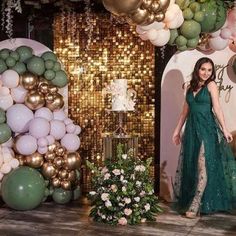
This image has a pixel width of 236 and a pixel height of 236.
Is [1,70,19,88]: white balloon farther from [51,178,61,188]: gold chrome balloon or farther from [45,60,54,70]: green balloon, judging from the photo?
[51,178,61,188]: gold chrome balloon

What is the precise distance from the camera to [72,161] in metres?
6.62

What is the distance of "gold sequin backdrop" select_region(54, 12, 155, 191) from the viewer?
7.17 meters

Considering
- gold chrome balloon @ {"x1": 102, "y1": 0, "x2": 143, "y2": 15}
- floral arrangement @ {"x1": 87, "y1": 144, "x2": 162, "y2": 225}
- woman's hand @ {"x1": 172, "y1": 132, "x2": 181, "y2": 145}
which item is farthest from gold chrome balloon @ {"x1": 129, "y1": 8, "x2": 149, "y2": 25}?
woman's hand @ {"x1": 172, "y1": 132, "x2": 181, "y2": 145}

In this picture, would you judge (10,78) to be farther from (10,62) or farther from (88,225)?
(88,225)

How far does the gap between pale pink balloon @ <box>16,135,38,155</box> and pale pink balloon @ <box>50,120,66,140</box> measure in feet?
0.87

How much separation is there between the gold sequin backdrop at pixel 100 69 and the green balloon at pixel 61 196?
2.09ft

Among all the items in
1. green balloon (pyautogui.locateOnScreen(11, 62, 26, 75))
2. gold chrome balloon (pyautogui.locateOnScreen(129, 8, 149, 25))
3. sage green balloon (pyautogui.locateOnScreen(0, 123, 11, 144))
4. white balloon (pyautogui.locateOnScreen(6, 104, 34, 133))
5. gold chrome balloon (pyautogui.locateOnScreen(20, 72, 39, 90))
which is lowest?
sage green balloon (pyautogui.locateOnScreen(0, 123, 11, 144))

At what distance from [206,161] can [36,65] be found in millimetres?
2184

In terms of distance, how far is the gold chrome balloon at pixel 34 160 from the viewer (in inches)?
252

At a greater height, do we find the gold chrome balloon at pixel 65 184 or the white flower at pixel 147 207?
the gold chrome balloon at pixel 65 184

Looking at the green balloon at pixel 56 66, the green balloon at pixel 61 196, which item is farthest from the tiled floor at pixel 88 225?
the green balloon at pixel 56 66

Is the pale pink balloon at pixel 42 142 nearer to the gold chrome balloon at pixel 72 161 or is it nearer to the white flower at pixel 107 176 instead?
the gold chrome balloon at pixel 72 161

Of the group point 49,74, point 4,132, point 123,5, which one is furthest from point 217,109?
point 4,132

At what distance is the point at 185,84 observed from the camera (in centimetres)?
684
